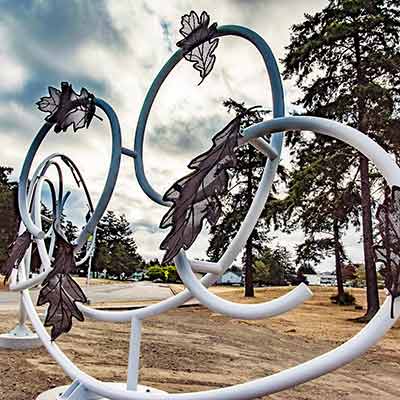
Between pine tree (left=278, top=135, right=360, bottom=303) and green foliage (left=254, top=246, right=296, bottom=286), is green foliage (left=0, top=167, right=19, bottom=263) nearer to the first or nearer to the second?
pine tree (left=278, top=135, right=360, bottom=303)

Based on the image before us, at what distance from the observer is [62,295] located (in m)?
2.96

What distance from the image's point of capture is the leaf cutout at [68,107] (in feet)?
11.5

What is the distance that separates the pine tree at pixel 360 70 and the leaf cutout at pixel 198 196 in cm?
955

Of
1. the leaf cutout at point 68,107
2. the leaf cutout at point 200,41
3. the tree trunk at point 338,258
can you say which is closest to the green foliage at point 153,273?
the tree trunk at point 338,258

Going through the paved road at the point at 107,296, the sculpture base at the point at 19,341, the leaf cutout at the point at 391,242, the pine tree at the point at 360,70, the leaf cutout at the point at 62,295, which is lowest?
the sculpture base at the point at 19,341

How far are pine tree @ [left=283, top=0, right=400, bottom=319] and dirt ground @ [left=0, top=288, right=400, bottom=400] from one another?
370cm

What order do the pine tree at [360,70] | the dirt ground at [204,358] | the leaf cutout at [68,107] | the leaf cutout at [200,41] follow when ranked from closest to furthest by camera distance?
the leaf cutout at [200,41], the leaf cutout at [68,107], the dirt ground at [204,358], the pine tree at [360,70]

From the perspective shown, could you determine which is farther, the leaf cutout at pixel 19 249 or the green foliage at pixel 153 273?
the green foliage at pixel 153 273

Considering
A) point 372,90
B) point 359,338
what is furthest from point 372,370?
point 372,90

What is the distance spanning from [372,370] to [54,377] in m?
4.14

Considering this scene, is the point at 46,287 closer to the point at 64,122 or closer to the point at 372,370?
the point at 64,122

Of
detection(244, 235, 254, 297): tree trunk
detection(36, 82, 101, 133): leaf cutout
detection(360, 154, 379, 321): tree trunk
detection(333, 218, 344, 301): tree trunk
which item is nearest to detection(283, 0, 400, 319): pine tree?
detection(360, 154, 379, 321): tree trunk

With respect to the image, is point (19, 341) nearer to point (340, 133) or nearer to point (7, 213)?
point (7, 213)

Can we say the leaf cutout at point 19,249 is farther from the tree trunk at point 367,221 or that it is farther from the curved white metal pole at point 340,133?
the tree trunk at point 367,221
